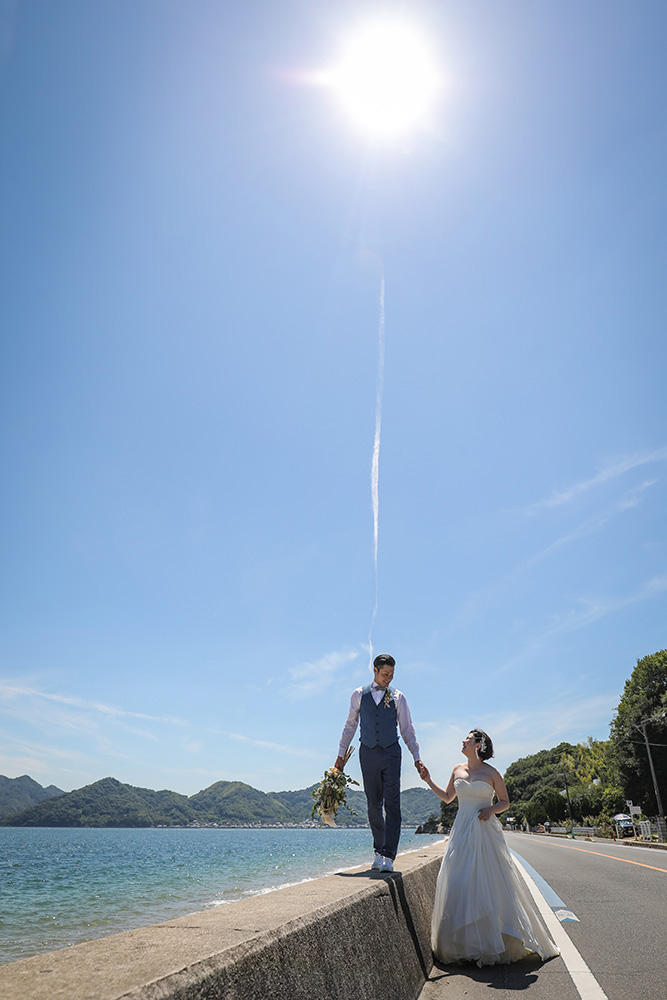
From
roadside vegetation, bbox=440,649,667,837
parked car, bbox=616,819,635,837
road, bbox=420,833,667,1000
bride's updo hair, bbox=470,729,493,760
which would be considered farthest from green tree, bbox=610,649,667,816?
bride's updo hair, bbox=470,729,493,760

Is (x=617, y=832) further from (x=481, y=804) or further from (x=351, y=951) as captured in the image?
(x=351, y=951)

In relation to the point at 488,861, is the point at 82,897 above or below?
below

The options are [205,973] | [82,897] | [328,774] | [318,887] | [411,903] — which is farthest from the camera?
[82,897]

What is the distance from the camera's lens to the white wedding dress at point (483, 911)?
488 cm

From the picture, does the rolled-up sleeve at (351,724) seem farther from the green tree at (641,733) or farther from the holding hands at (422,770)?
Answer: the green tree at (641,733)

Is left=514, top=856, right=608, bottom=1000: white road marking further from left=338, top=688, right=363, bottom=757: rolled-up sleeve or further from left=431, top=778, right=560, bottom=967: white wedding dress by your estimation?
left=338, top=688, right=363, bottom=757: rolled-up sleeve

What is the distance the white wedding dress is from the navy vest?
1025 mm

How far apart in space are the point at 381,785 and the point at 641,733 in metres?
53.7

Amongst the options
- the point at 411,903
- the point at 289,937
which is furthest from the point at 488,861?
the point at 289,937

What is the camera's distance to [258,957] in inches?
80.0

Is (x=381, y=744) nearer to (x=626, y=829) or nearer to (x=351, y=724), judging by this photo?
(x=351, y=724)

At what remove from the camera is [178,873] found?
44906 mm

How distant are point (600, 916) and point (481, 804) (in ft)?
11.8

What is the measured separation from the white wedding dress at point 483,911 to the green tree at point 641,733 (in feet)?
159
